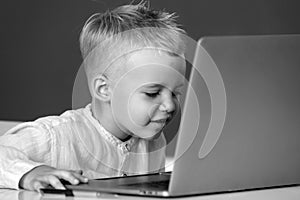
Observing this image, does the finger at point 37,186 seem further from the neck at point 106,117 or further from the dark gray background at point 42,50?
the dark gray background at point 42,50

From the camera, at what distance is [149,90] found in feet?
4.34

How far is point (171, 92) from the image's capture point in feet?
4.37

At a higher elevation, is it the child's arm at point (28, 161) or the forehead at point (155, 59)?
the forehead at point (155, 59)

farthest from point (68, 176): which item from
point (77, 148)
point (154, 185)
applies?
point (77, 148)

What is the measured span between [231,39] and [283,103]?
157mm

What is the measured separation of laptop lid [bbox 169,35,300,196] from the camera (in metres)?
0.88

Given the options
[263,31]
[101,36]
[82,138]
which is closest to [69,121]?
[82,138]

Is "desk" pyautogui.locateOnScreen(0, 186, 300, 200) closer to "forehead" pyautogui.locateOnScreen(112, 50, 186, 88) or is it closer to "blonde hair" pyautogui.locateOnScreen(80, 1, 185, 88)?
"forehead" pyautogui.locateOnScreen(112, 50, 186, 88)

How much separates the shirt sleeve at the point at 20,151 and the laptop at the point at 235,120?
152 millimetres

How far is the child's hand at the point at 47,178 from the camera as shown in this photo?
1.02 m

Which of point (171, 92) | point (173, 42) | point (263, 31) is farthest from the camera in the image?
point (263, 31)

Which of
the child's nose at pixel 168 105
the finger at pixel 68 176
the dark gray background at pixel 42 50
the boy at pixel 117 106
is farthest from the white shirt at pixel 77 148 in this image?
the dark gray background at pixel 42 50

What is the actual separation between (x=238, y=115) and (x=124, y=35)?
59 centimetres

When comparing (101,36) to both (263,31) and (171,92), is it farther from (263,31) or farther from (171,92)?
(263,31)
